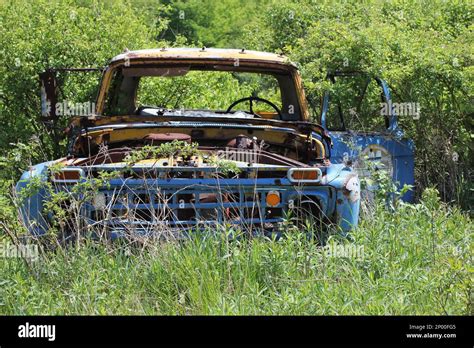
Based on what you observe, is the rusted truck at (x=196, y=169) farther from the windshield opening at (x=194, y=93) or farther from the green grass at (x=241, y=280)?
Answer: the green grass at (x=241, y=280)

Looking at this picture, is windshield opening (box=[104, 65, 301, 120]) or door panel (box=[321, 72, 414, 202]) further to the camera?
door panel (box=[321, 72, 414, 202])

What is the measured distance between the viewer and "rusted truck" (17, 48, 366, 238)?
682 cm

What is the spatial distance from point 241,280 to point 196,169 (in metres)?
1.02

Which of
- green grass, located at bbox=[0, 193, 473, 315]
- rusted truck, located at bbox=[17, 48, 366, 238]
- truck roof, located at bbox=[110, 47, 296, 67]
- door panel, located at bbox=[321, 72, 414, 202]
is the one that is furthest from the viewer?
door panel, located at bbox=[321, 72, 414, 202]

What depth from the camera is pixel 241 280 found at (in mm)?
6238

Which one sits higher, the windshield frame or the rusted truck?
the windshield frame

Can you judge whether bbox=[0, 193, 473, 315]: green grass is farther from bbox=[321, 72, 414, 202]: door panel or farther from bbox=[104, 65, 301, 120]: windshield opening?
bbox=[104, 65, 301, 120]: windshield opening

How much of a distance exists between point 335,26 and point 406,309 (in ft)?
19.6

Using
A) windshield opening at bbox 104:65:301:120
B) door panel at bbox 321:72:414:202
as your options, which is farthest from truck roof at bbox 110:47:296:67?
door panel at bbox 321:72:414:202

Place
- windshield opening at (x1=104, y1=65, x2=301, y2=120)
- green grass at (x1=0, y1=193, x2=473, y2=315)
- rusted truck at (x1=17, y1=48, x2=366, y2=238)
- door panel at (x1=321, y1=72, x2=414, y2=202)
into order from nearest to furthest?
1. green grass at (x1=0, y1=193, x2=473, y2=315)
2. rusted truck at (x1=17, y1=48, x2=366, y2=238)
3. windshield opening at (x1=104, y1=65, x2=301, y2=120)
4. door panel at (x1=321, y1=72, x2=414, y2=202)

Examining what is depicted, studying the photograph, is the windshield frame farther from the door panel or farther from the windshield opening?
the door panel

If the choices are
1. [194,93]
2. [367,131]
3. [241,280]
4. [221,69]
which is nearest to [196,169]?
[241,280]

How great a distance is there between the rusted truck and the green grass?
10.3 inches

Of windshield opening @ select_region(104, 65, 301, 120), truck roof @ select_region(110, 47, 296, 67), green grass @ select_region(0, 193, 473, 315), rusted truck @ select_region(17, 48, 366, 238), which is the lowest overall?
green grass @ select_region(0, 193, 473, 315)
